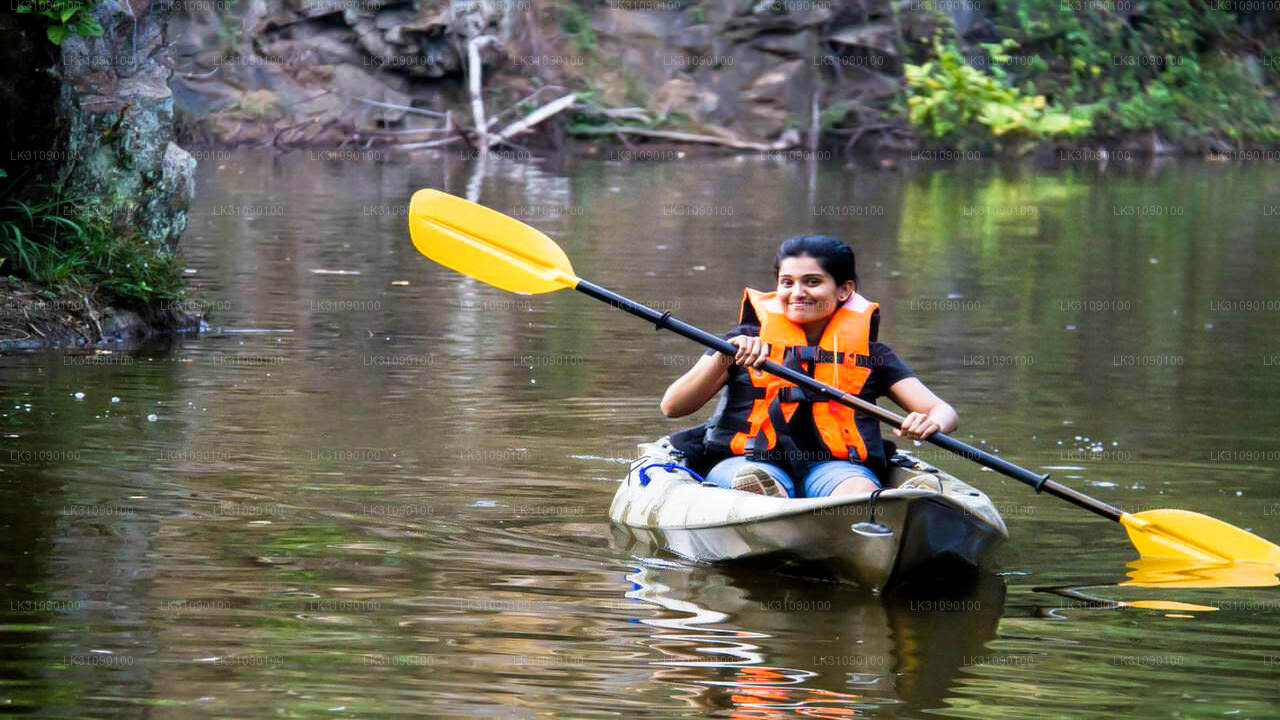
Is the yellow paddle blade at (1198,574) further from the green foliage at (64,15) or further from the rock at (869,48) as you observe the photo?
the rock at (869,48)

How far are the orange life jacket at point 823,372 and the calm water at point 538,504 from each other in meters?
0.54

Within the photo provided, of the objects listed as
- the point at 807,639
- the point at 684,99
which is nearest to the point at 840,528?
the point at 807,639

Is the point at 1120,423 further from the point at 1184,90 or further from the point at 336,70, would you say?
the point at 1184,90

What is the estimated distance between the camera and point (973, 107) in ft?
96.0

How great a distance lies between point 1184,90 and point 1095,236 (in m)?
16.8

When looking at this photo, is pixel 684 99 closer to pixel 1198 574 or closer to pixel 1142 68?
pixel 1142 68

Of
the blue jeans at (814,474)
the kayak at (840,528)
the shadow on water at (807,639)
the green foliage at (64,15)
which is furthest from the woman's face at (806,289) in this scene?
the green foliage at (64,15)

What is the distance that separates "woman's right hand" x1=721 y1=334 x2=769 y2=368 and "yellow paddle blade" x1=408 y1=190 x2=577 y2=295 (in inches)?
44.9

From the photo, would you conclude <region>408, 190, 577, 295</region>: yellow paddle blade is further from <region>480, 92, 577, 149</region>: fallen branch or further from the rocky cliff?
<region>480, 92, 577, 149</region>: fallen branch

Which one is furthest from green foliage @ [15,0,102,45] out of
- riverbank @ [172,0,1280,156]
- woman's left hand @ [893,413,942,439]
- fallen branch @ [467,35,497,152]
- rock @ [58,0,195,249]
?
fallen branch @ [467,35,497,152]

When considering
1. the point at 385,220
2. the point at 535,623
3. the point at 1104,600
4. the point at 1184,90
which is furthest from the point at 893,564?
the point at 1184,90

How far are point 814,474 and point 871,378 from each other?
1.36 feet

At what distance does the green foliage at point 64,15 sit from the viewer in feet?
28.5

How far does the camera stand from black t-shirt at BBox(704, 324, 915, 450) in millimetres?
5906
